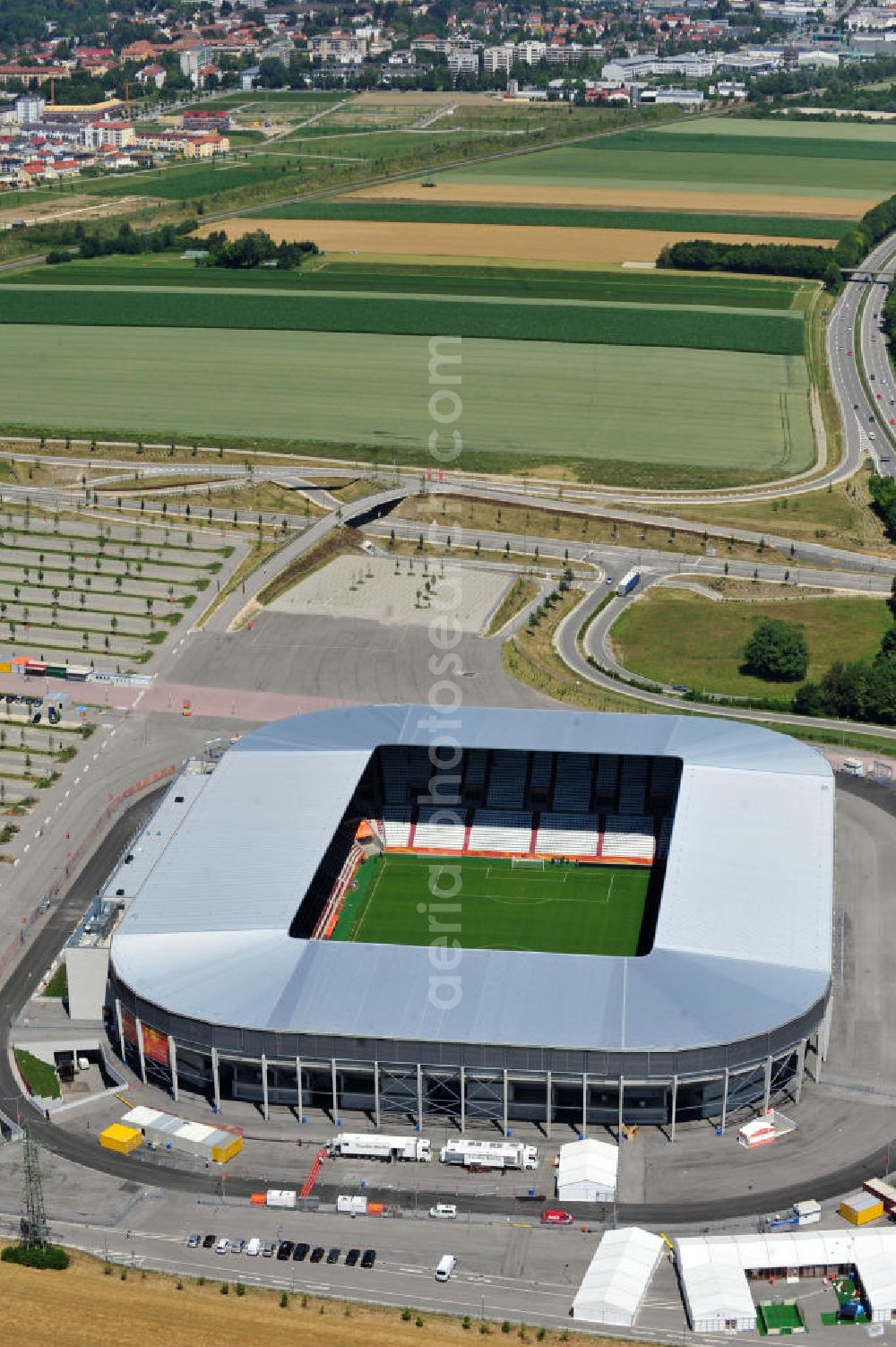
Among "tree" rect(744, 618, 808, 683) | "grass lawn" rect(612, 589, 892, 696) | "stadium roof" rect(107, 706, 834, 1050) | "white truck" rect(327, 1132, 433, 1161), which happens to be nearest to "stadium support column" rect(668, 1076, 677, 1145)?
"stadium roof" rect(107, 706, 834, 1050)

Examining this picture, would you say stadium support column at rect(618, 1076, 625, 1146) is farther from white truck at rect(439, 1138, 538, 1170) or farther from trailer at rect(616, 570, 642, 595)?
trailer at rect(616, 570, 642, 595)

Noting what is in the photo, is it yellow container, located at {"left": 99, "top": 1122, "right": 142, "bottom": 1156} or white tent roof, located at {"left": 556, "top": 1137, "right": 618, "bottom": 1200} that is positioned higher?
white tent roof, located at {"left": 556, "top": 1137, "right": 618, "bottom": 1200}

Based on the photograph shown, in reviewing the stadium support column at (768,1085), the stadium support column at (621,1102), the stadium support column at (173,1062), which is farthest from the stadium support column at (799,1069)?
the stadium support column at (173,1062)

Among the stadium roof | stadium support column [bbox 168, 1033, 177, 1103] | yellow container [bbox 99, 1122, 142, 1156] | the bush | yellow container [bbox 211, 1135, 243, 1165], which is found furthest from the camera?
stadium support column [bbox 168, 1033, 177, 1103]

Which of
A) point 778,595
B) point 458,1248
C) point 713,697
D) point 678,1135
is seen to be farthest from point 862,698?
point 458,1248

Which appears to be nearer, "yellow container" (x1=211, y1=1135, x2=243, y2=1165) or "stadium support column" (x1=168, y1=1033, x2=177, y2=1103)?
"yellow container" (x1=211, y1=1135, x2=243, y2=1165)

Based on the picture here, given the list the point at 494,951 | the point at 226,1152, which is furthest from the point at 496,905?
the point at 226,1152

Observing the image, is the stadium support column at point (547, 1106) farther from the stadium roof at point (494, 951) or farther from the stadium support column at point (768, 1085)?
the stadium support column at point (768, 1085)
